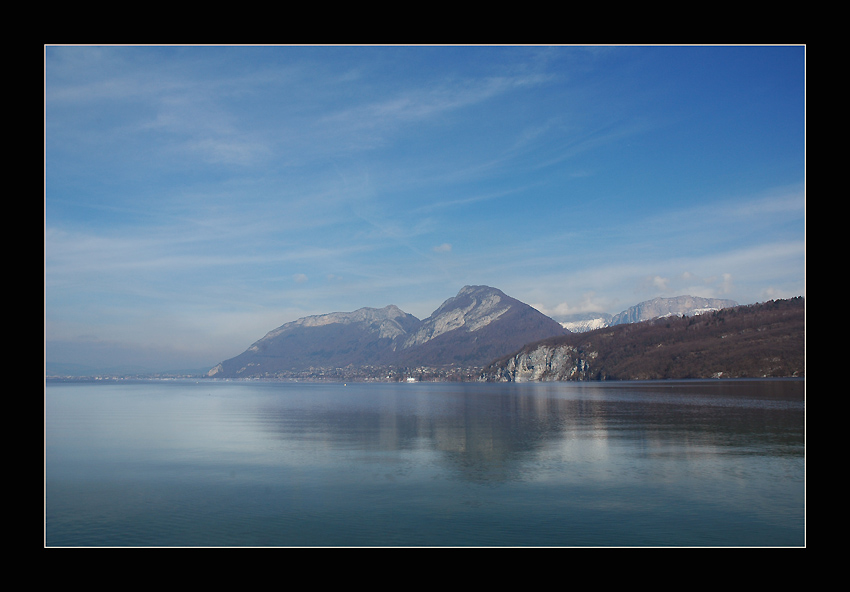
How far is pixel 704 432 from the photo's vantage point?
146ft

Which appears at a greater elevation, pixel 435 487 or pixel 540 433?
pixel 435 487

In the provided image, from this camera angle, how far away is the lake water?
19.4 metres

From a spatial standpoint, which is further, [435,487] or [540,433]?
[540,433]

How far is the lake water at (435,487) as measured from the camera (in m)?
19.4

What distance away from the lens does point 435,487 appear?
26031 mm

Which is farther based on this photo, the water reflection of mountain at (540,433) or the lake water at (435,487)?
the water reflection of mountain at (540,433)

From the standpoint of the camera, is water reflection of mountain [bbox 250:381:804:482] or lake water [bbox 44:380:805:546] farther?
water reflection of mountain [bbox 250:381:804:482]
